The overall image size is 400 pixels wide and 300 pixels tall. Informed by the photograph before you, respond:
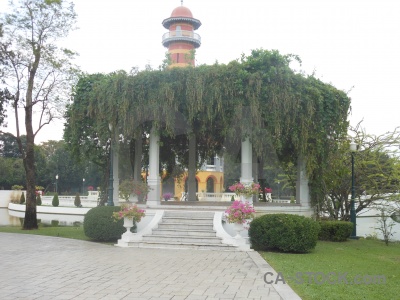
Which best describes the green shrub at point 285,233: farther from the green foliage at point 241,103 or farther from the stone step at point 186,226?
the green foliage at point 241,103

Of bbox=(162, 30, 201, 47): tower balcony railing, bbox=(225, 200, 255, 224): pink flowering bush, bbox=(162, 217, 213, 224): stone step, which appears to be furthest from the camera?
bbox=(162, 30, 201, 47): tower balcony railing

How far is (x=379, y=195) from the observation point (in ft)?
56.5

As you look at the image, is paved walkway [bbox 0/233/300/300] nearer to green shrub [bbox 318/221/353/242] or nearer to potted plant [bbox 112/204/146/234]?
potted plant [bbox 112/204/146/234]

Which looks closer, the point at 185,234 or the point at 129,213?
the point at 129,213

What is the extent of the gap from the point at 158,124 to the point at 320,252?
6.56m

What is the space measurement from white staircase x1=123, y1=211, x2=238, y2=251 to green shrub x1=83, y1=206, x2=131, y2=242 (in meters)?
0.98

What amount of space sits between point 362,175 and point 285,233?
803 centimetres

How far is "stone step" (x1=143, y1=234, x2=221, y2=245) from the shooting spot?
1183 centimetres

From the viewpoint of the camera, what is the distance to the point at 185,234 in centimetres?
1234

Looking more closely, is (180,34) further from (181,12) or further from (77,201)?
(77,201)

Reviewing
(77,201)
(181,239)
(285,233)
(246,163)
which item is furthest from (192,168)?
(77,201)

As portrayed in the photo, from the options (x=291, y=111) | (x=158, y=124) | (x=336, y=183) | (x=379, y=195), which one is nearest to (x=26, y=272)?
(x=158, y=124)

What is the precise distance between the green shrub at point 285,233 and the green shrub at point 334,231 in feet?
10.2

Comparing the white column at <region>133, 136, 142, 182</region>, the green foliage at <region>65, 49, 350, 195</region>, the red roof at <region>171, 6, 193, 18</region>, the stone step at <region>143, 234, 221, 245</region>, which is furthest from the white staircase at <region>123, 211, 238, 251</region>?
the red roof at <region>171, 6, 193, 18</region>
